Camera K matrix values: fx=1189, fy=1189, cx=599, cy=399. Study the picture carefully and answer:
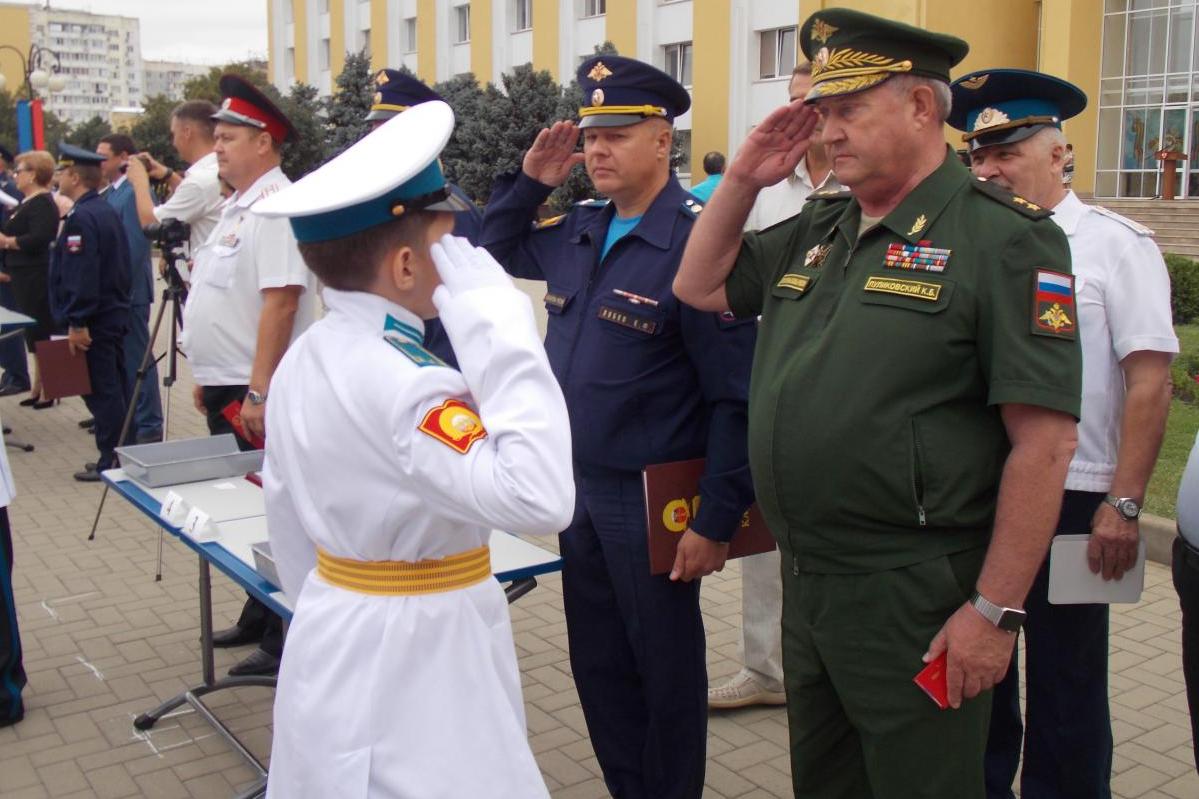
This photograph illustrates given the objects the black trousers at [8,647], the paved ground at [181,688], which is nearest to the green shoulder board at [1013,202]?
the paved ground at [181,688]

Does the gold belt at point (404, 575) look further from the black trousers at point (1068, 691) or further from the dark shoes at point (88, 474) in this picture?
the dark shoes at point (88, 474)

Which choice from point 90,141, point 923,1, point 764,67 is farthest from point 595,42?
point 90,141

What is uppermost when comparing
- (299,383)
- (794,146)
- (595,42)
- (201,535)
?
(595,42)

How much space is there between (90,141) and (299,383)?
54870mm

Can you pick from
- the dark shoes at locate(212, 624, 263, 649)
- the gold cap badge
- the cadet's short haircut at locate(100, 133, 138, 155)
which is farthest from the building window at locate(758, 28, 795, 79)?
the gold cap badge

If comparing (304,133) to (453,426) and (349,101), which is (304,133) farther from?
(453,426)

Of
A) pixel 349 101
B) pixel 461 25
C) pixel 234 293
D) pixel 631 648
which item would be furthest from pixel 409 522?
pixel 461 25

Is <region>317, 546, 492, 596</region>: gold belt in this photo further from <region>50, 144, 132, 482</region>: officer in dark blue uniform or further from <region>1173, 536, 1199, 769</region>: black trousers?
<region>50, 144, 132, 482</region>: officer in dark blue uniform

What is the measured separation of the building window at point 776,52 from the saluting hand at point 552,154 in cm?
2926

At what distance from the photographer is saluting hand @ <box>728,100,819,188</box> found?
102 inches

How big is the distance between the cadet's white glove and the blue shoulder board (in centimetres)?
12

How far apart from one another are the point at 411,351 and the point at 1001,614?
1.18 metres

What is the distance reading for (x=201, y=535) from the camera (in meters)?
3.46

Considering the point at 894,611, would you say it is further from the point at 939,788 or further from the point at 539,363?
the point at 539,363
